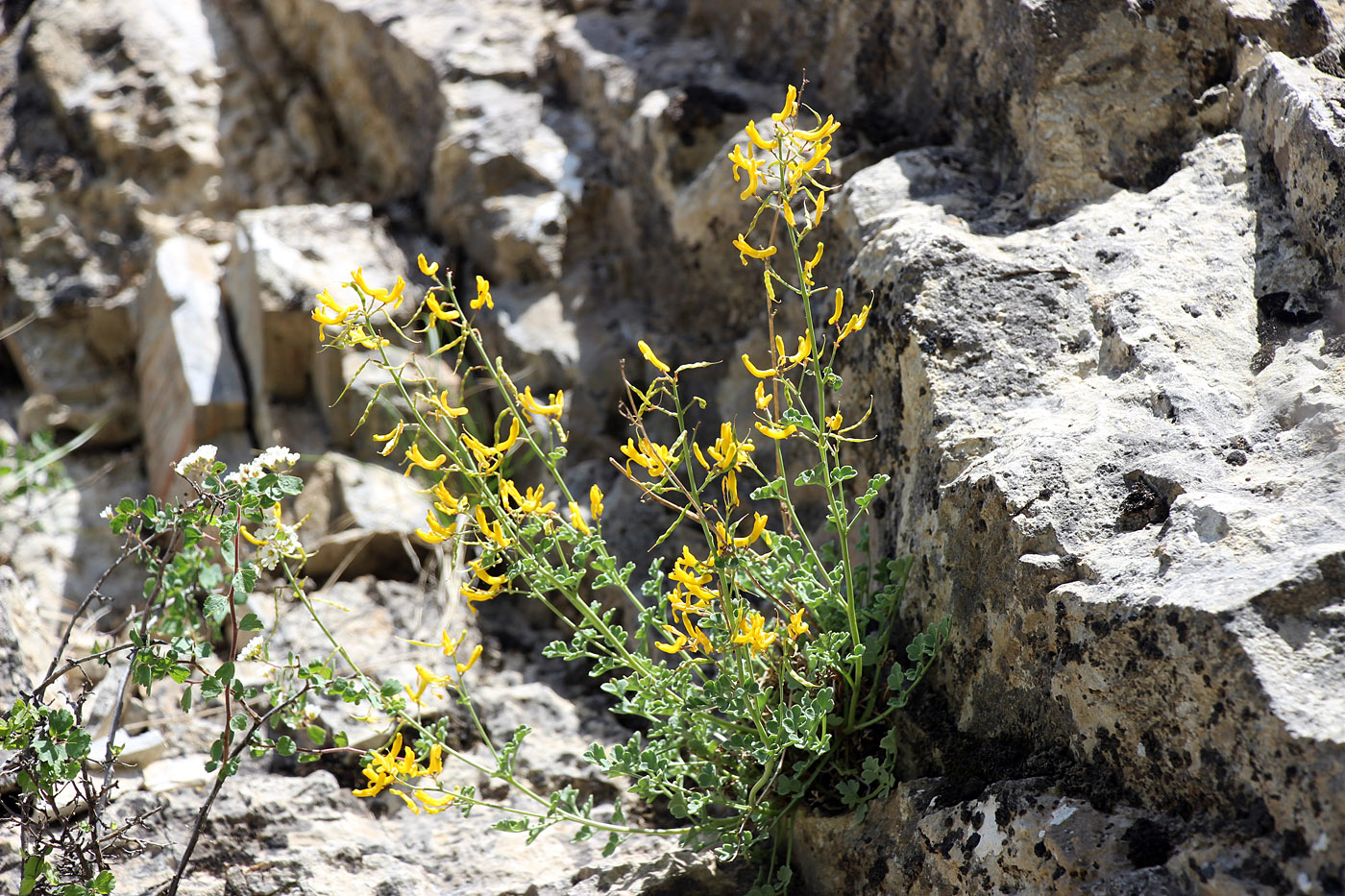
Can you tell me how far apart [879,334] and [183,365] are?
3.24 m

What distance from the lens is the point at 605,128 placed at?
4551 mm

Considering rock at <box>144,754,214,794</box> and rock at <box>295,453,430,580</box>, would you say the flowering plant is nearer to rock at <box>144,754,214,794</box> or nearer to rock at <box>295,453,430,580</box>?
rock at <box>144,754,214,794</box>

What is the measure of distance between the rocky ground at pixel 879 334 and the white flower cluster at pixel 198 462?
102 centimetres

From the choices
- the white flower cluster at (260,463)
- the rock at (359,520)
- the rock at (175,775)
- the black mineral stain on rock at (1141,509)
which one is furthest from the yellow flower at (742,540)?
the rock at (359,520)

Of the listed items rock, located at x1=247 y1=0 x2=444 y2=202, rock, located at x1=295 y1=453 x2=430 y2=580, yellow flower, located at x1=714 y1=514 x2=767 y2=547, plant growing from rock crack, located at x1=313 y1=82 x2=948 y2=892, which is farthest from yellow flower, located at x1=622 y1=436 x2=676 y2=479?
rock, located at x1=247 y1=0 x2=444 y2=202

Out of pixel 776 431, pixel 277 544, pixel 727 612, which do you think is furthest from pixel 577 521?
pixel 277 544

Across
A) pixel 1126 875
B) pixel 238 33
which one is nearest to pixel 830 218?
pixel 1126 875

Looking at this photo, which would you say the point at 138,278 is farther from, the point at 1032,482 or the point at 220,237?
the point at 1032,482

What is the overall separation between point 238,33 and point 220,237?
1442mm

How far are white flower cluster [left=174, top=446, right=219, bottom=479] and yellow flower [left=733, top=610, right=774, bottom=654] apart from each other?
4.01 feet

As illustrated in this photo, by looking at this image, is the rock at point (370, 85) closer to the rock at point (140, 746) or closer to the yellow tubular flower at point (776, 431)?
Result: the rock at point (140, 746)

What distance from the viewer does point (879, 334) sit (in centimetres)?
270

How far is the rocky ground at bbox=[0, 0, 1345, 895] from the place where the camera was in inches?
72.7

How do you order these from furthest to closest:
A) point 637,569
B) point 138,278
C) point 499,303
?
point 138,278
point 499,303
point 637,569
